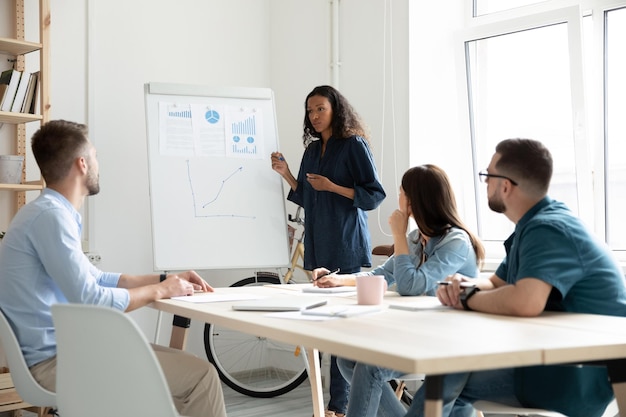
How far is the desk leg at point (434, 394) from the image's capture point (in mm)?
1263

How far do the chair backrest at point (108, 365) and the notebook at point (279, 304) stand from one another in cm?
50

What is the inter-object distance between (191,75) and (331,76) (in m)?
0.82

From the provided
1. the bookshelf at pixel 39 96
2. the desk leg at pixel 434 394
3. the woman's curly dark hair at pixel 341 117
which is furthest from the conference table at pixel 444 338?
the bookshelf at pixel 39 96

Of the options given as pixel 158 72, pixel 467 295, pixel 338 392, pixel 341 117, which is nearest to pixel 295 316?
pixel 467 295

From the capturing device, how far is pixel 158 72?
429 cm

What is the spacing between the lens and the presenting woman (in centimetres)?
342

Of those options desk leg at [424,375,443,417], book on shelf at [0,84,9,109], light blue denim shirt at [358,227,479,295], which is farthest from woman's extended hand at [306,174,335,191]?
desk leg at [424,375,443,417]

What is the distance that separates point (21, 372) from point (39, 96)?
75.2 inches

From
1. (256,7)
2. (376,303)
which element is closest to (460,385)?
(376,303)

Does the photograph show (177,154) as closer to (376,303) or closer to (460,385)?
(376,303)

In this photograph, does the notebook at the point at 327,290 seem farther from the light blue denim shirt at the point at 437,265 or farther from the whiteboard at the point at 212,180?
the whiteboard at the point at 212,180

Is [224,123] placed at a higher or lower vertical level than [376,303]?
higher

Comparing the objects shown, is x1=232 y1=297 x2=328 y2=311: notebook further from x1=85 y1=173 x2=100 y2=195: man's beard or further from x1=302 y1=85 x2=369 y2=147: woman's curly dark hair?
x1=302 y1=85 x2=369 y2=147: woman's curly dark hair

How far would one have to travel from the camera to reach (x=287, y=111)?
4.71 metres
